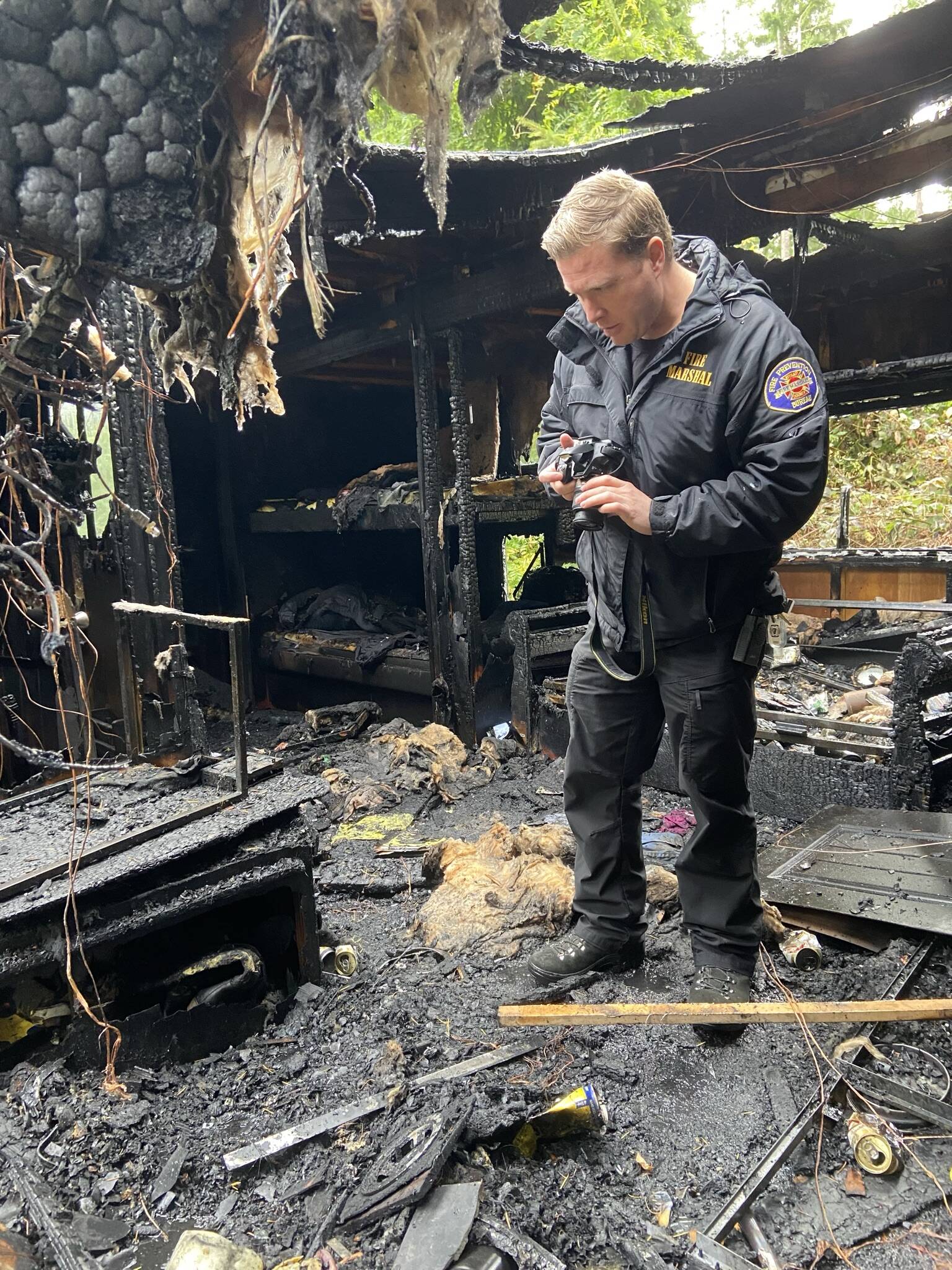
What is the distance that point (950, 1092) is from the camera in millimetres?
1892

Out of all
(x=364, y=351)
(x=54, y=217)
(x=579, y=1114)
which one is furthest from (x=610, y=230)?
(x=364, y=351)

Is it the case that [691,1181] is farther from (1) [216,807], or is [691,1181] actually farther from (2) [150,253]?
(2) [150,253]

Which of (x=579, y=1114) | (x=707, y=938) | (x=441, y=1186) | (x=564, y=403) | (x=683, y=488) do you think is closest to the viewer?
(x=441, y=1186)

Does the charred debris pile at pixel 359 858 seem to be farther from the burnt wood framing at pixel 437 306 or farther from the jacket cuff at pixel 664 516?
the jacket cuff at pixel 664 516

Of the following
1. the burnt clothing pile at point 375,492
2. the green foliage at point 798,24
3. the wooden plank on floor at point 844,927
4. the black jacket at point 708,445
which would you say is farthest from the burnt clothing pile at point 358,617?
the green foliage at point 798,24

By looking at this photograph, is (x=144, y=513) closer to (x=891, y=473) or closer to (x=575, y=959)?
(x=575, y=959)

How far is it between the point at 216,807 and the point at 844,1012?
6.18 ft

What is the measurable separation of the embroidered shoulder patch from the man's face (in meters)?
0.37

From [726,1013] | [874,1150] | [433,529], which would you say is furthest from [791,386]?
[433,529]

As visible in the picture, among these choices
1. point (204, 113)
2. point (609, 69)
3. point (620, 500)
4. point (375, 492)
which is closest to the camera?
point (204, 113)

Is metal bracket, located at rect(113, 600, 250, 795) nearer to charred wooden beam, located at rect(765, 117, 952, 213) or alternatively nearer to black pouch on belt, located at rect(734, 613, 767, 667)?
black pouch on belt, located at rect(734, 613, 767, 667)

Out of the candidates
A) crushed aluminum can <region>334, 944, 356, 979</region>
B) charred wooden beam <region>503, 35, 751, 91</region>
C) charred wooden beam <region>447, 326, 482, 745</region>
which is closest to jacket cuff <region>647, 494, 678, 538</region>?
crushed aluminum can <region>334, 944, 356, 979</region>

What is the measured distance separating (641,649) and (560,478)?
53cm

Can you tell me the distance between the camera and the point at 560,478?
86.9 inches
